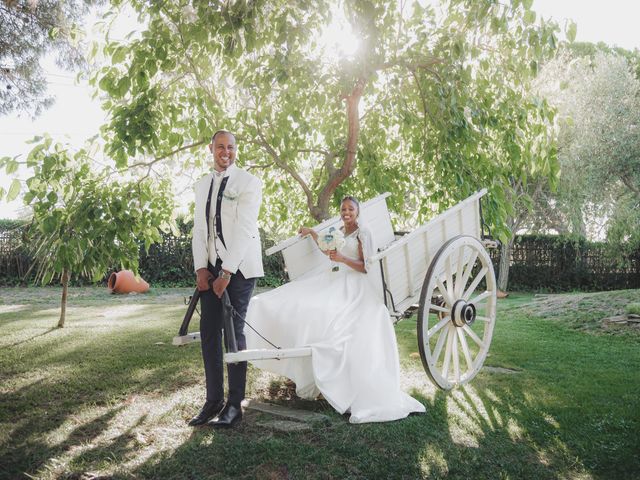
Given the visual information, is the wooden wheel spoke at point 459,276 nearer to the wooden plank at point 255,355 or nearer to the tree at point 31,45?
the wooden plank at point 255,355

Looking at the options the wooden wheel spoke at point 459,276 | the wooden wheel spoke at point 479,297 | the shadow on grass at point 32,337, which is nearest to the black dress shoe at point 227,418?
the wooden wheel spoke at point 459,276

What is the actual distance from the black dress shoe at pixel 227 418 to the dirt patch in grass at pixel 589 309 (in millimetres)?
5942

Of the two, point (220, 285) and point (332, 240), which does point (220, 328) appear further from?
point (332, 240)

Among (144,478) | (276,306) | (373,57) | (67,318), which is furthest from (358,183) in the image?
(67,318)

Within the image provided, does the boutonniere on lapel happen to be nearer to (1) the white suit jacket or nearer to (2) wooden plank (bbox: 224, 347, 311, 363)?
(1) the white suit jacket

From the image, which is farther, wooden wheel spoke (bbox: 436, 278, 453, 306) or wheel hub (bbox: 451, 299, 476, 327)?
wheel hub (bbox: 451, 299, 476, 327)

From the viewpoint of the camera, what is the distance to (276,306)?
169 inches

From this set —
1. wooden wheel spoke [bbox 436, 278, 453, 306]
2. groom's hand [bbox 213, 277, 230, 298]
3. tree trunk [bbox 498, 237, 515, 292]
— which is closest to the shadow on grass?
groom's hand [bbox 213, 277, 230, 298]

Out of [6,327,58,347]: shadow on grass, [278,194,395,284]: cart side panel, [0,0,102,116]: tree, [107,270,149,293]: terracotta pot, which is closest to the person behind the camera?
[278,194,395,284]: cart side panel

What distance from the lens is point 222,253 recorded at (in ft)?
12.1

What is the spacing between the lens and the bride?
3820mm

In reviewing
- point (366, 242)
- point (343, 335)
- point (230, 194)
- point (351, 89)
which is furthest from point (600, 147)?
point (230, 194)

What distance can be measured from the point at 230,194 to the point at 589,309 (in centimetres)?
729

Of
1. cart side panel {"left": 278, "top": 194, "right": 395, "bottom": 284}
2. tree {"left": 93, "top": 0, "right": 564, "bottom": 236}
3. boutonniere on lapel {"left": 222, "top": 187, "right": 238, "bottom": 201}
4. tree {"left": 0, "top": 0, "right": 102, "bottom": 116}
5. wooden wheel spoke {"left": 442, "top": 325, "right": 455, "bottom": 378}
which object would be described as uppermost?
tree {"left": 0, "top": 0, "right": 102, "bottom": 116}
